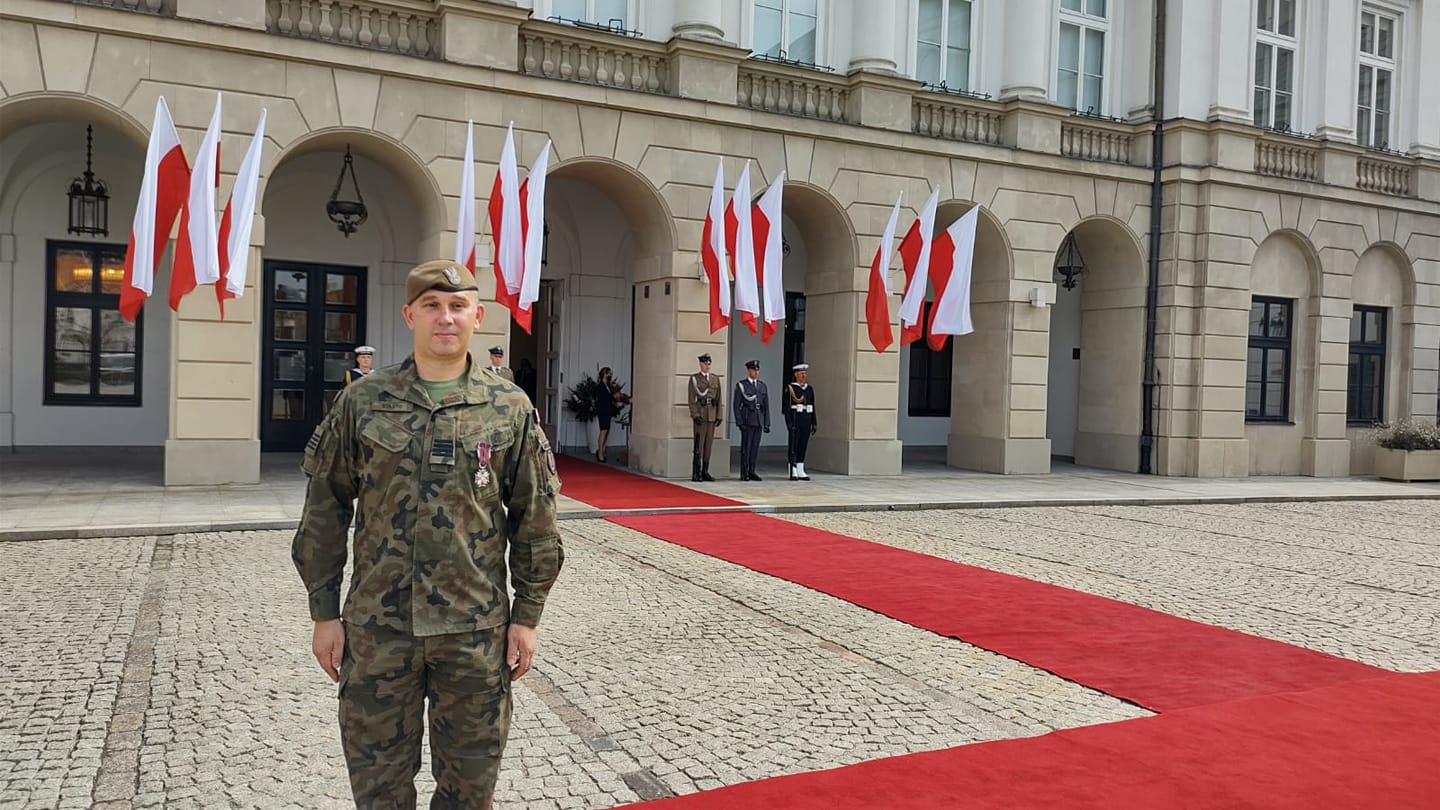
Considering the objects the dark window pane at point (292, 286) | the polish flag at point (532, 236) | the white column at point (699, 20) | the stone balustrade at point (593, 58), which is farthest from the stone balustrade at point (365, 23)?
the dark window pane at point (292, 286)

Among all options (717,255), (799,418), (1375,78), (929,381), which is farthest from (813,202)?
(1375,78)

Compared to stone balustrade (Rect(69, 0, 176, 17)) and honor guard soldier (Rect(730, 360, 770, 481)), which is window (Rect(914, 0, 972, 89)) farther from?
stone balustrade (Rect(69, 0, 176, 17))

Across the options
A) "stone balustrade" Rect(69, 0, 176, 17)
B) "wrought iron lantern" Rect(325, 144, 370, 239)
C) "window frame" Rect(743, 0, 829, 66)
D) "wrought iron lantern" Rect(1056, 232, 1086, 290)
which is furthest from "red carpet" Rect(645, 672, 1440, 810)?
"wrought iron lantern" Rect(1056, 232, 1086, 290)

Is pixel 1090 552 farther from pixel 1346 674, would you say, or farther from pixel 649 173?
pixel 649 173

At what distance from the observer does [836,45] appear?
61.5 feet

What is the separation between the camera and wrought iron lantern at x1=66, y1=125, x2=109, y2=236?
16.3 meters

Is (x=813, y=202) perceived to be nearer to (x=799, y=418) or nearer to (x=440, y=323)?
(x=799, y=418)

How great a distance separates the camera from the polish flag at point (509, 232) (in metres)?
14.0

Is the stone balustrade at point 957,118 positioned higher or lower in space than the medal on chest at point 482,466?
higher

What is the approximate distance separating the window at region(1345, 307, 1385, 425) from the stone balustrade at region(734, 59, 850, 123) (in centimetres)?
1248

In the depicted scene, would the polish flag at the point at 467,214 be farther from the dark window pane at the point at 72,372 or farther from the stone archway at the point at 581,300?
the dark window pane at the point at 72,372

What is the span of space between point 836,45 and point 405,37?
24.4 feet

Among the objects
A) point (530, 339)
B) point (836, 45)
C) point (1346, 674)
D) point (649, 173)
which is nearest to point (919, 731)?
point (1346, 674)

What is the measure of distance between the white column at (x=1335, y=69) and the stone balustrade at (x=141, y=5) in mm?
20614
